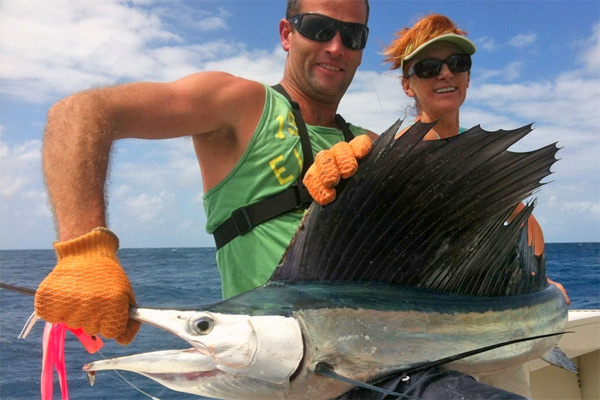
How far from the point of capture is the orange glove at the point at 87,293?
1.17 meters

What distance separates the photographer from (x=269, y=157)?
2.18 meters

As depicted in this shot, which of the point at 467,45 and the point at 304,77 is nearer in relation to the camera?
the point at 304,77

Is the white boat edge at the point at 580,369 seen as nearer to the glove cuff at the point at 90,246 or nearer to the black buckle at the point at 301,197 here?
the black buckle at the point at 301,197

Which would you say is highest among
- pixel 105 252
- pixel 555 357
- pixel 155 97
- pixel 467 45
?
pixel 467 45

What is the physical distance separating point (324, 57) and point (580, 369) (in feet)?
12.5

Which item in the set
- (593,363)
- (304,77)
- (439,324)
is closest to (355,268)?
(439,324)

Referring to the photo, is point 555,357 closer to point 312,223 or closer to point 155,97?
point 312,223

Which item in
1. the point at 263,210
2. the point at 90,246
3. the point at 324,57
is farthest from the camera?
the point at 324,57

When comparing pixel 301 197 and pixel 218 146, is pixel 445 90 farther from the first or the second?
pixel 218 146

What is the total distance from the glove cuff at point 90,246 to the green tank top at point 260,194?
83 cm

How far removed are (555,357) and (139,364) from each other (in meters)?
2.02

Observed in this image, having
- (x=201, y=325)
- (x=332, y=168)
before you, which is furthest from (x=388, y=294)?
(x=201, y=325)

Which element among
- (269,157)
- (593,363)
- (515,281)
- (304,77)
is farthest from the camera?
(593,363)

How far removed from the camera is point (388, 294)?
1592 millimetres
